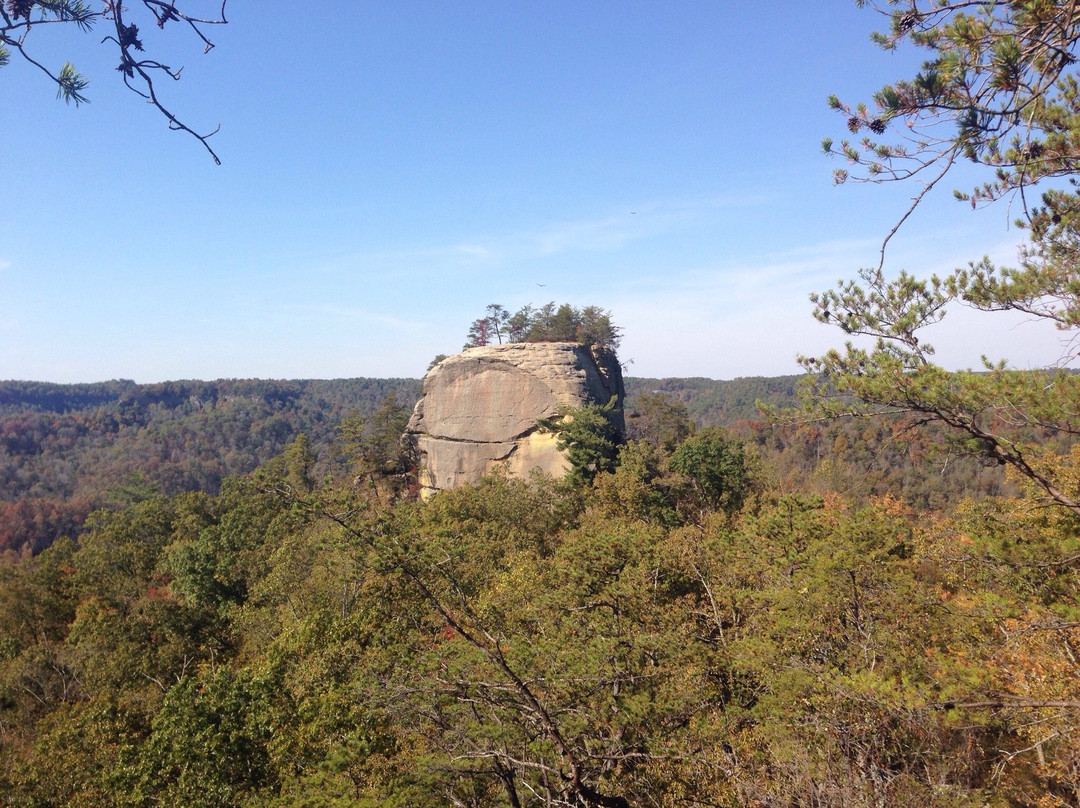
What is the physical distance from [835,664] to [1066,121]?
770 centimetres

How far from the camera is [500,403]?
31391mm

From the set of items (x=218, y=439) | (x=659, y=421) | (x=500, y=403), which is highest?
(x=500, y=403)

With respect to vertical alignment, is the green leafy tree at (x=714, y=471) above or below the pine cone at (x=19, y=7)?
below

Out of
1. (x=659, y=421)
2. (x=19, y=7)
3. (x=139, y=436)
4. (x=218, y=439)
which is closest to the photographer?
(x=19, y=7)

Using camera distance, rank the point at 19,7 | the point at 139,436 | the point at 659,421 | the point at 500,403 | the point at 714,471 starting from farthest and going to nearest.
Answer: the point at 139,436
the point at 659,421
the point at 500,403
the point at 714,471
the point at 19,7

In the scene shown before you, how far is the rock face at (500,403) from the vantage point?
30.5m

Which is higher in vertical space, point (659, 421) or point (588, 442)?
point (659, 421)

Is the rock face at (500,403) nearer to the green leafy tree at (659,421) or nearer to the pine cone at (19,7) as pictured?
the green leafy tree at (659,421)

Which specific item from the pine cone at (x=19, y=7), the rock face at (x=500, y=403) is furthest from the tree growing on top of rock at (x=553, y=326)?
the pine cone at (x=19, y=7)

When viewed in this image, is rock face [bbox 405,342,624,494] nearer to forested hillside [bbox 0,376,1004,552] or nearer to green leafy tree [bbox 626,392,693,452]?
green leafy tree [bbox 626,392,693,452]

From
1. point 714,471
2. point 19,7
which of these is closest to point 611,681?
point 19,7

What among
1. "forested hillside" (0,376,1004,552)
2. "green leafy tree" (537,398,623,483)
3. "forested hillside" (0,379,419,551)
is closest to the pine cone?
"green leafy tree" (537,398,623,483)

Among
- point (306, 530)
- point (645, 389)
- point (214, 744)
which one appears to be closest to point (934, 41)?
point (214, 744)

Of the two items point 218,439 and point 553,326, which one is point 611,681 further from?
point 218,439
